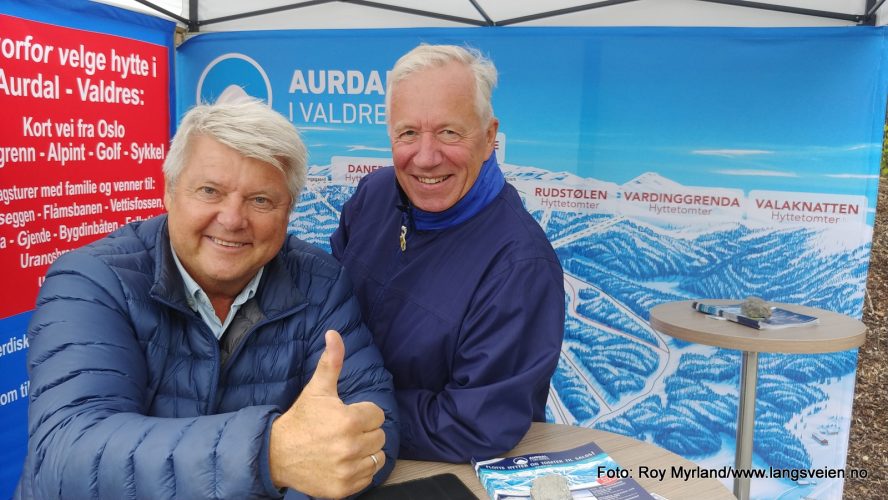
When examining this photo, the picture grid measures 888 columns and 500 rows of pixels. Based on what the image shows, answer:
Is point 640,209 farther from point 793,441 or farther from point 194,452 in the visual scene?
point 194,452

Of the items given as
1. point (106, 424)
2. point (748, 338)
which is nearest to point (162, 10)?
point (106, 424)

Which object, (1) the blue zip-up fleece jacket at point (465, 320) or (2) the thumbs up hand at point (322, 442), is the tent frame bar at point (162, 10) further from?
(2) the thumbs up hand at point (322, 442)

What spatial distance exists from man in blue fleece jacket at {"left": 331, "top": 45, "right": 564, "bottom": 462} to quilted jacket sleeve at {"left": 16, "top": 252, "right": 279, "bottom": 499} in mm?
551

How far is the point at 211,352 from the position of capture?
1.36 m

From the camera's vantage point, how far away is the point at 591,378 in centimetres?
365

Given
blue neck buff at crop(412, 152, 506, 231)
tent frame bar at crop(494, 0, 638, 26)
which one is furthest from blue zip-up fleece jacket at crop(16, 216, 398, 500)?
tent frame bar at crop(494, 0, 638, 26)

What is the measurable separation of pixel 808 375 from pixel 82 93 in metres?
4.03

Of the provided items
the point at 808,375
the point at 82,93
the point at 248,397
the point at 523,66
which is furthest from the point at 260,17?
the point at 808,375

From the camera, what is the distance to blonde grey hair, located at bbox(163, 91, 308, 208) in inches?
53.6

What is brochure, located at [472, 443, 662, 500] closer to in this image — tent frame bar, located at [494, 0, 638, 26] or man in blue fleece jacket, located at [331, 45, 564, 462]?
man in blue fleece jacket, located at [331, 45, 564, 462]

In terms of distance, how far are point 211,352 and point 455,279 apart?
25.9 inches

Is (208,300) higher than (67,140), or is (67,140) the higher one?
(67,140)

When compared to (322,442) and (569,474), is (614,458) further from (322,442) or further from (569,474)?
(322,442)

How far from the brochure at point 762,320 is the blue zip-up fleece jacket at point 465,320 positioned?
59.4 inches
